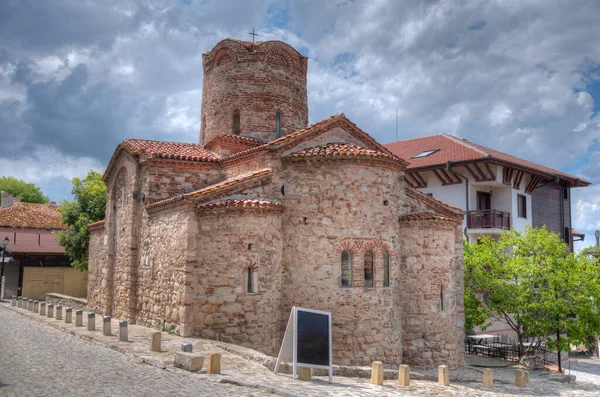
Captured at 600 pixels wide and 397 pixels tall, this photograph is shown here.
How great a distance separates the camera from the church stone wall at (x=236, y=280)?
506 inches

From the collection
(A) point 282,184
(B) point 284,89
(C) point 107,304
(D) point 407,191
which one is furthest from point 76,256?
(D) point 407,191

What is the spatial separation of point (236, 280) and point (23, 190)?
47.6 m

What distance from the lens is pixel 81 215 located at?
89.1 feet

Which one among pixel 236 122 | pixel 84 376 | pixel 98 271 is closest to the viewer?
pixel 84 376

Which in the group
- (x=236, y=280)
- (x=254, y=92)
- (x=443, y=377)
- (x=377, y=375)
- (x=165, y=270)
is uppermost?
(x=254, y=92)

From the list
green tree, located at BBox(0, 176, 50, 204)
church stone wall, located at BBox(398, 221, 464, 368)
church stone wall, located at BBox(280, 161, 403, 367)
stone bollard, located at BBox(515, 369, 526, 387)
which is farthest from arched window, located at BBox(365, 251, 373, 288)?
green tree, located at BBox(0, 176, 50, 204)

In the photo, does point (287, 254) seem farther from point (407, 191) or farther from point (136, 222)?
point (136, 222)

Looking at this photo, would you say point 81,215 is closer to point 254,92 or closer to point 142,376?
point 254,92

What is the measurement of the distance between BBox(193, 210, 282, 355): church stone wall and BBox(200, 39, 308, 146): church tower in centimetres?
573

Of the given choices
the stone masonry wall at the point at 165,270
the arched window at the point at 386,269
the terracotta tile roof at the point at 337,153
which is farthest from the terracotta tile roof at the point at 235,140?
the arched window at the point at 386,269

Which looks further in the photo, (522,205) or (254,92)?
(522,205)

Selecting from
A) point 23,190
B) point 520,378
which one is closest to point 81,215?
point 520,378

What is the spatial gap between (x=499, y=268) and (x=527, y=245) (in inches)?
51.0

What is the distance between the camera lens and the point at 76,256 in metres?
27.2
